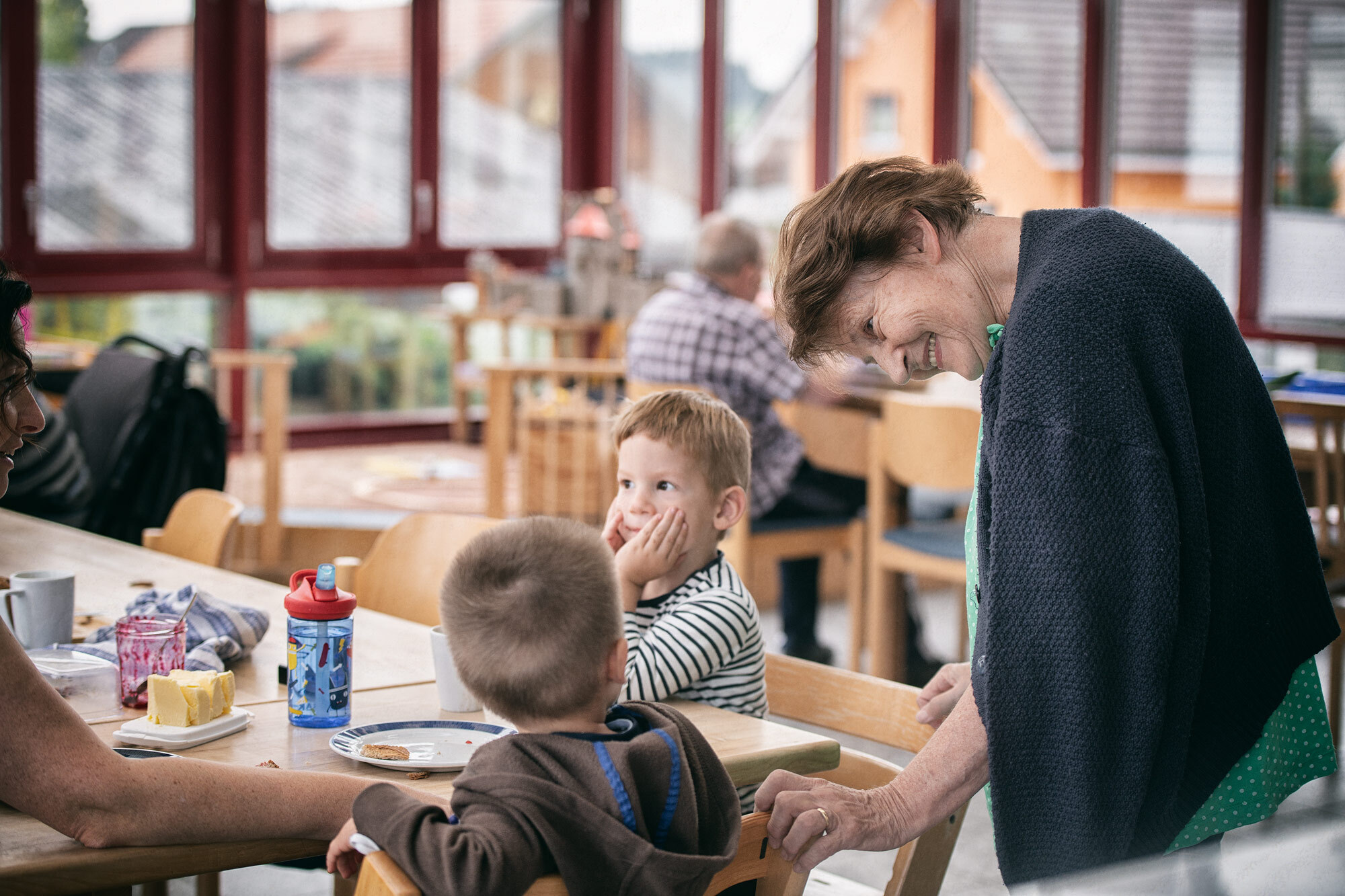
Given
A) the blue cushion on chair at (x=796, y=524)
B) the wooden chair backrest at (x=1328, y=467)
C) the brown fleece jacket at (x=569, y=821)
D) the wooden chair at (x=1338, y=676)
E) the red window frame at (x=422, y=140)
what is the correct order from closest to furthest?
the brown fleece jacket at (x=569, y=821), the wooden chair at (x=1338, y=676), the wooden chair backrest at (x=1328, y=467), the blue cushion on chair at (x=796, y=524), the red window frame at (x=422, y=140)

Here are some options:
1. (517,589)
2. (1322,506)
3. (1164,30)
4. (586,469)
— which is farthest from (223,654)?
(1164,30)

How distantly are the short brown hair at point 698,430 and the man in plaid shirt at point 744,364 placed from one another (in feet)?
7.15

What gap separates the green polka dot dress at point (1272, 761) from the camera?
1445 millimetres

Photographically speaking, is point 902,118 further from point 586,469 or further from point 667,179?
point 586,469

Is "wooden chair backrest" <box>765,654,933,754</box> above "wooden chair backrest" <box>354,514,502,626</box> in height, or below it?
below

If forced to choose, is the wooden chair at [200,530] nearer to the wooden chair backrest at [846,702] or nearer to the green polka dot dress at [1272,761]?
the wooden chair backrest at [846,702]

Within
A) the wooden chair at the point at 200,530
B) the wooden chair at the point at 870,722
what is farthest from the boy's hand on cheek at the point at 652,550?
the wooden chair at the point at 200,530

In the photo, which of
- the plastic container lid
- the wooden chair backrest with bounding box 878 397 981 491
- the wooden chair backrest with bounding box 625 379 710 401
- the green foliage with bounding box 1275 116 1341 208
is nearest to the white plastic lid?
the plastic container lid

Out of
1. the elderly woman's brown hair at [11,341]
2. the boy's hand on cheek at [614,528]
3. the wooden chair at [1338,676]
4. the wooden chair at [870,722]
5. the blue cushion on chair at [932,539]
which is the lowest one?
the wooden chair at [1338,676]

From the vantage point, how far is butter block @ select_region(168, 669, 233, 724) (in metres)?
1.54

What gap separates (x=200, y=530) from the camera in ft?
8.93

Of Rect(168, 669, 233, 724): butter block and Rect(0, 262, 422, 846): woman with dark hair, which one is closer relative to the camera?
Rect(0, 262, 422, 846): woman with dark hair

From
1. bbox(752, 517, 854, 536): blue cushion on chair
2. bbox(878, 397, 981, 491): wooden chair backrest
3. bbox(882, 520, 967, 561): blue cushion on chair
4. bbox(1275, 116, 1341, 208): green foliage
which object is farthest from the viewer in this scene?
bbox(1275, 116, 1341, 208): green foliage

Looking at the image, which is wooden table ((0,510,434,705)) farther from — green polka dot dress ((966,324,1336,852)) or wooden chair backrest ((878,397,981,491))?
wooden chair backrest ((878,397,981,491))
